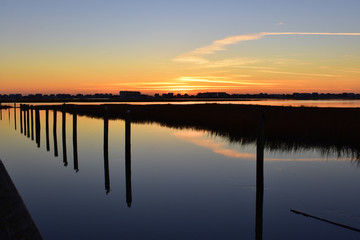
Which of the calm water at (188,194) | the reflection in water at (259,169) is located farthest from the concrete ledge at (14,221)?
the reflection in water at (259,169)

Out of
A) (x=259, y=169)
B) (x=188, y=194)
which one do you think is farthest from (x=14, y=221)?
(x=188, y=194)

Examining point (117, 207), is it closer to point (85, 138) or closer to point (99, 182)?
point (99, 182)

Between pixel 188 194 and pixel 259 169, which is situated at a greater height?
pixel 259 169

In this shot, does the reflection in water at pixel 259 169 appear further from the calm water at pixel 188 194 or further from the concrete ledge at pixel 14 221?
the concrete ledge at pixel 14 221

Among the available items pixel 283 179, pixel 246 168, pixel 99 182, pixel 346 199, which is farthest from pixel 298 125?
pixel 99 182

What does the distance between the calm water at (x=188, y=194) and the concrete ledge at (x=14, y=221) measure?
2.91 meters

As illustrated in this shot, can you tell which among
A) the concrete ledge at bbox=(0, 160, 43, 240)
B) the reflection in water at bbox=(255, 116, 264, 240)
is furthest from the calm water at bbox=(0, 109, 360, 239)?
the concrete ledge at bbox=(0, 160, 43, 240)

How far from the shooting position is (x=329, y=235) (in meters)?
8.56

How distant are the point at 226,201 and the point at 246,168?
520 cm

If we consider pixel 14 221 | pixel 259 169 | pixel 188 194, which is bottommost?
pixel 188 194

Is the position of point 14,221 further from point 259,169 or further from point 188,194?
point 188,194

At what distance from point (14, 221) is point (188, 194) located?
25.0 feet

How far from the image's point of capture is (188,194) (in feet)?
41.1

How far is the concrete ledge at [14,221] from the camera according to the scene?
17.1ft
